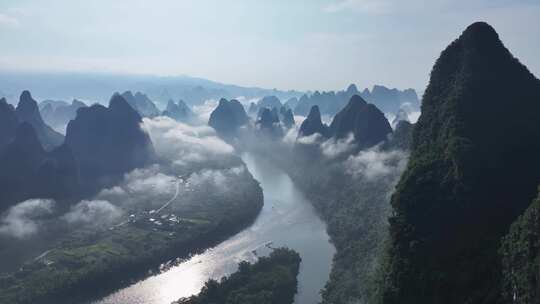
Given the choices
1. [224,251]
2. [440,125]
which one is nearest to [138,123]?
[224,251]

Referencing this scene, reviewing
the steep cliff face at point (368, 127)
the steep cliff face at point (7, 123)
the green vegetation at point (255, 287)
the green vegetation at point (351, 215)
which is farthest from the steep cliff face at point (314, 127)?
the green vegetation at point (255, 287)

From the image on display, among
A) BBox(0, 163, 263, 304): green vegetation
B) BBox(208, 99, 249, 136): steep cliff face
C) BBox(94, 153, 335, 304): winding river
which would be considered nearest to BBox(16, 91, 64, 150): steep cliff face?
BBox(208, 99, 249, 136): steep cliff face

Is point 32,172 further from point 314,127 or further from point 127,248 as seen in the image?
point 314,127

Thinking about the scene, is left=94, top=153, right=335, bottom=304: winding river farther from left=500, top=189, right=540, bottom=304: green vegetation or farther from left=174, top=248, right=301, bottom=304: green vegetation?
left=500, top=189, right=540, bottom=304: green vegetation

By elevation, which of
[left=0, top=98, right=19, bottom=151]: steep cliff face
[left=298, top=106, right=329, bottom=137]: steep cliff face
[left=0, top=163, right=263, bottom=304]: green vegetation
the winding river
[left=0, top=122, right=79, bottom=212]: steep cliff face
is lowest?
the winding river

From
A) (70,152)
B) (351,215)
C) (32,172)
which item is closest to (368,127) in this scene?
(351,215)

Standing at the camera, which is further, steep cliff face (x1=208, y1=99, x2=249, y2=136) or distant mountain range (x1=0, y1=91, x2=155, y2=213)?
steep cliff face (x1=208, y1=99, x2=249, y2=136)

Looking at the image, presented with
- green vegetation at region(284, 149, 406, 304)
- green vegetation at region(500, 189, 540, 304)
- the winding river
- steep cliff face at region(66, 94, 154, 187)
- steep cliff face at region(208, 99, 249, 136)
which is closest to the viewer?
green vegetation at region(500, 189, 540, 304)
